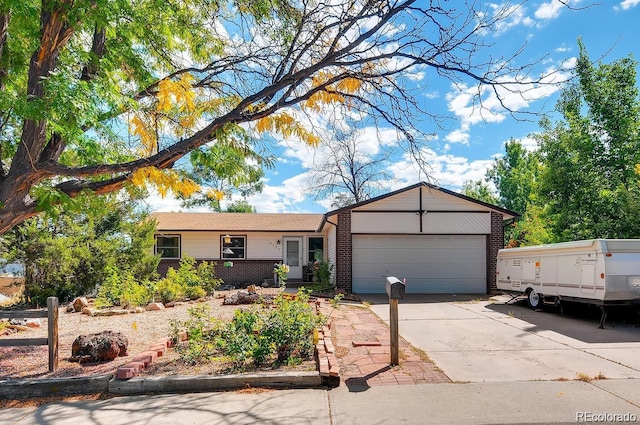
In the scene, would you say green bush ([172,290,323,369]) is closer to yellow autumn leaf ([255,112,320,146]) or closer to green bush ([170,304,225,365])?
green bush ([170,304,225,365])

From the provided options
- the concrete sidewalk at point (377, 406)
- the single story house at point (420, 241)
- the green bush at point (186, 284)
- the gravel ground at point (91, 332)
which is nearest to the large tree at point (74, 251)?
the green bush at point (186, 284)

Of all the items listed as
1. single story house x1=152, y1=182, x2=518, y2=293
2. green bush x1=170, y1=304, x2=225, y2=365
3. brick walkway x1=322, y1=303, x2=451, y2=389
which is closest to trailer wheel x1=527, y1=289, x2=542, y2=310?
single story house x1=152, y1=182, x2=518, y2=293

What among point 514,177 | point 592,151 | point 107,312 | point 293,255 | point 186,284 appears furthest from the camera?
point 514,177

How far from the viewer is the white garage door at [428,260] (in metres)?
15.9

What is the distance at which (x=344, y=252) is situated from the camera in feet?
50.9

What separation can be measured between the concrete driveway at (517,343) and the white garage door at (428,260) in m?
4.02

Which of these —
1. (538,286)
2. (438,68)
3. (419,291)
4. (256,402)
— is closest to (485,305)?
(538,286)

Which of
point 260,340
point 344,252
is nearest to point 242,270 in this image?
point 344,252

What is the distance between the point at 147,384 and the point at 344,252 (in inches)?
431

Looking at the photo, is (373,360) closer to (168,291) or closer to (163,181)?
(163,181)

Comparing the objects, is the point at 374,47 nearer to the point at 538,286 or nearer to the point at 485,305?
the point at 538,286

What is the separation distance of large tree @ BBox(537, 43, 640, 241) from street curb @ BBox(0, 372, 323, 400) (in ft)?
51.7

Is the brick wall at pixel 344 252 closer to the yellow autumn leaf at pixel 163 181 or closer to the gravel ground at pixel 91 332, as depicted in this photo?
the gravel ground at pixel 91 332

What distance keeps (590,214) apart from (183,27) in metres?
16.5
